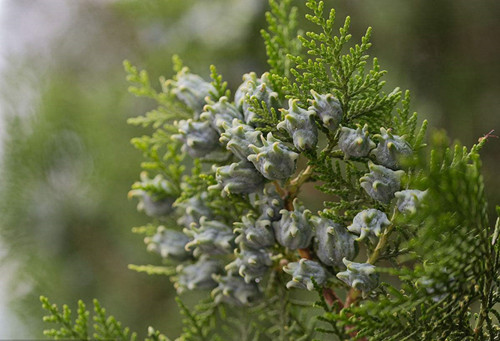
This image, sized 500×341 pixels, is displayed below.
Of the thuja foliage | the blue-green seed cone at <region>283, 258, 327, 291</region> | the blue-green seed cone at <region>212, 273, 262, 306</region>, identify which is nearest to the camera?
the thuja foliage

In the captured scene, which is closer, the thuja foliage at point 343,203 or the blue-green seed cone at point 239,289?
the thuja foliage at point 343,203

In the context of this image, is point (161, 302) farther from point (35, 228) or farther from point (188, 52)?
point (188, 52)

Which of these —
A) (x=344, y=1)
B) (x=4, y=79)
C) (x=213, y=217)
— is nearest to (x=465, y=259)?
(x=213, y=217)

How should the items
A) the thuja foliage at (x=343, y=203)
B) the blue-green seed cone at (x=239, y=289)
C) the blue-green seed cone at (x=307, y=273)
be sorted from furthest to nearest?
the blue-green seed cone at (x=239, y=289) → the blue-green seed cone at (x=307, y=273) → the thuja foliage at (x=343, y=203)

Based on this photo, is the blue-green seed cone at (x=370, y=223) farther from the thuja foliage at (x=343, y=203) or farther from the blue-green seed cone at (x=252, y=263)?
the blue-green seed cone at (x=252, y=263)

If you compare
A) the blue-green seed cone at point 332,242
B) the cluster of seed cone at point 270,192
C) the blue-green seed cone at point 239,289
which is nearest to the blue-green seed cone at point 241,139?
the cluster of seed cone at point 270,192

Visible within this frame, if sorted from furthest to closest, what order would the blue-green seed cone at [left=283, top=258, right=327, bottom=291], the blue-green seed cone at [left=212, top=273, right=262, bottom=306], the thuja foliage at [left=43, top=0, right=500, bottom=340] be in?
the blue-green seed cone at [left=212, top=273, right=262, bottom=306] → the blue-green seed cone at [left=283, top=258, right=327, bottom=291] → the thuja foliage at [left=43, top=0, right=500, bottom=340]

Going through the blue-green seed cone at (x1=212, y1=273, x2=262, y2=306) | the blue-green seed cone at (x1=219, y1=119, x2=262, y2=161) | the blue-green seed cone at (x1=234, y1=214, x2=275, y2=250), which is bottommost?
the blue-green seed cone at (x1=212, y1=273, x2=262, y2=306)

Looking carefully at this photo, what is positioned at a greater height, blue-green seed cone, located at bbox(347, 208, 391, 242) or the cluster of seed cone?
the cluster of seed cone

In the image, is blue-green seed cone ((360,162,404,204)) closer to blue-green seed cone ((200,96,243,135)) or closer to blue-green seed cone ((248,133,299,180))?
blue-green seed cone ((248,133,299,180))

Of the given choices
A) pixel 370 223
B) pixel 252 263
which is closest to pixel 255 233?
pixel 252 263

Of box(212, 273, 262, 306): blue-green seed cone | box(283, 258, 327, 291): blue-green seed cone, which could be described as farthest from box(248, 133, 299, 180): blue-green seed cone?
box(212, 273, 262, 306): blue-green seed cone
